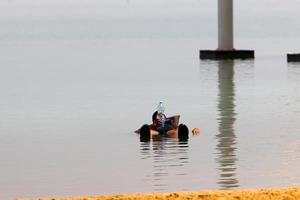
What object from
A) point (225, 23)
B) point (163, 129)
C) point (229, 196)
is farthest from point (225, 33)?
point (229, 196)

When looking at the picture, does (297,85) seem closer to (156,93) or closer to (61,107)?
(156,93)

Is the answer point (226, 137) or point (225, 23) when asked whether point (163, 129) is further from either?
point (225, 23)

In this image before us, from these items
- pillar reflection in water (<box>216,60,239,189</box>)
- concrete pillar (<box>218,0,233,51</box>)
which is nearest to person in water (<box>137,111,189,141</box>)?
pillar reflection in water (<box>216,60,239,189</box>)

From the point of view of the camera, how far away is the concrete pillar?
92.4 meters

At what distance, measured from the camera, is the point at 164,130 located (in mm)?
32969

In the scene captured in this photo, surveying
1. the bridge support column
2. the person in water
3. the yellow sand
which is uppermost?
the bridge support column

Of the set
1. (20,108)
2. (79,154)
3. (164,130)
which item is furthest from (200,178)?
(20,108)

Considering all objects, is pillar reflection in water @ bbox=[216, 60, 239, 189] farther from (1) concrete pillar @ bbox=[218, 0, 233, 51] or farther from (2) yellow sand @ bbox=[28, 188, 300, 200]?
(1) concrete pillar @ bbox=[218, 0, 233, 51]

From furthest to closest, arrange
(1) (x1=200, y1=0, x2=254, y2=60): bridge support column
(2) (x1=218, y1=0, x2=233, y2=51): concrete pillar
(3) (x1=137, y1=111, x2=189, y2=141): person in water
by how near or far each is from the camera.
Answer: (1) (x1=200, y1=0, x2=254, y2=60): bridge support column
(2) (x1=218, y1=0, x2=233, y2=51): concrete pillar
(3) (x1=137, y1=111, x2=189, y2=141): person in water

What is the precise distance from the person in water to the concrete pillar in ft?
195

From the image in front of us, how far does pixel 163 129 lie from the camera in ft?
108

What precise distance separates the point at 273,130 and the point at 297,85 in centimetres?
2643

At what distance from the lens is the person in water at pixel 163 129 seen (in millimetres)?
32750

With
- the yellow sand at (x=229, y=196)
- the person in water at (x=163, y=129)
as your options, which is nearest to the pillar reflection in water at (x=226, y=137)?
the person in water at (x=163, y=129)
